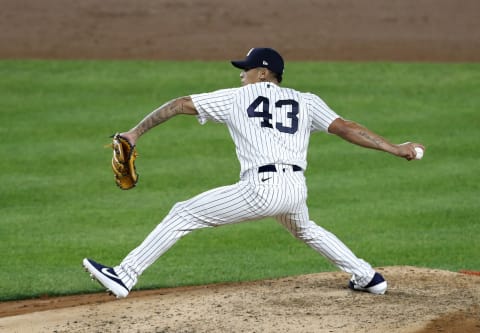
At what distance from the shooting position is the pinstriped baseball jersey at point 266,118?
604 cm

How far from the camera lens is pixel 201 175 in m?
10.8

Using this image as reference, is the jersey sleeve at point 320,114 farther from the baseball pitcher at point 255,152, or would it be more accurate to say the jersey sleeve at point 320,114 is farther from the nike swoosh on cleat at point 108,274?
the nike swoosh on cleat at point 108,274

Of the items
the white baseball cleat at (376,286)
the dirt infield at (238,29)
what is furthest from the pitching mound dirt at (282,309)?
the dirt infield at (238,29)

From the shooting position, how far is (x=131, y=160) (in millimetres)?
6246

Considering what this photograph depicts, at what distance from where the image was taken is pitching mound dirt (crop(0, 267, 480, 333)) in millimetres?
5691

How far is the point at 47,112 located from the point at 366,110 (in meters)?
4.03

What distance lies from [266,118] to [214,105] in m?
0.33

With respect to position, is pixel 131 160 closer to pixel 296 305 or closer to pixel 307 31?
pixel 296 305

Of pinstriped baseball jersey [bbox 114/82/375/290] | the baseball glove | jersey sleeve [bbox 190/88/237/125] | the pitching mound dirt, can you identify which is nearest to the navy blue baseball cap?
pinstriped baseball jersey [bbox 114/82/375/290]

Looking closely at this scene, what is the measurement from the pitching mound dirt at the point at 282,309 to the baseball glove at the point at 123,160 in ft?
2.54

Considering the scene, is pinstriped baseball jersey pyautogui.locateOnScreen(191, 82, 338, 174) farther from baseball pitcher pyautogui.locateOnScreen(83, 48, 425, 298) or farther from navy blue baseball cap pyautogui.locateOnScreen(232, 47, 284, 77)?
navy blue baseball cap pyautogui.locateOnScreen(232, 47, 284, 77)

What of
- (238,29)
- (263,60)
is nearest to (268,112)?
(263,60)

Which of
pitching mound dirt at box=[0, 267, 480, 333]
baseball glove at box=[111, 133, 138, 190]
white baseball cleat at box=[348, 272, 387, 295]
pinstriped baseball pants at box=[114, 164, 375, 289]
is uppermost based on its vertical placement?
baseball glove at box=[111, 133, 138, 190]

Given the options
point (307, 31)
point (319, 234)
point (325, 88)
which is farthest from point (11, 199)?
point (307, 31)
